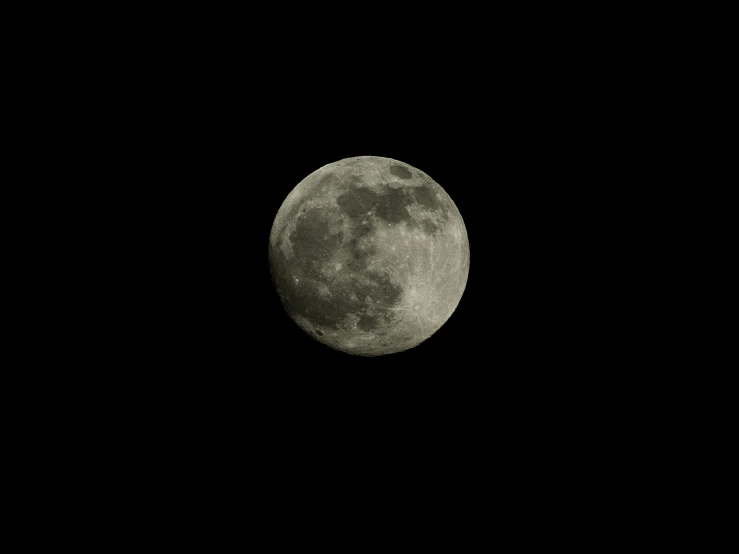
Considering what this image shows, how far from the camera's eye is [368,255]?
325 centimetres

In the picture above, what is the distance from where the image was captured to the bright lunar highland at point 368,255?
328cm

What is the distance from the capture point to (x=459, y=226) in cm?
370

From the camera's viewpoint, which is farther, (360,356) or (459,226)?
(360,356)

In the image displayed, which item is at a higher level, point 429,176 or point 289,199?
point 429,176

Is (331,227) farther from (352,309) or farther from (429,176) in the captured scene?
(429,176)

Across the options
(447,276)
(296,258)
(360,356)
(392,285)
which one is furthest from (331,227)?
(360,356)

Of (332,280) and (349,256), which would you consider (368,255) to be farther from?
(332,280)

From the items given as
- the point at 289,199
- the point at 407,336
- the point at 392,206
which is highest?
the point at 289,199

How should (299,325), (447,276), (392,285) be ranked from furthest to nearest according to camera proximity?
(299,325) < (447,276) < (392,285)

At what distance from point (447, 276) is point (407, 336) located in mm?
558

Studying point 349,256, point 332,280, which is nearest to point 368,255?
point 349,256

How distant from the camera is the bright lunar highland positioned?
328 cm

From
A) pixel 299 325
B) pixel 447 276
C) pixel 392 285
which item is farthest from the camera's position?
pixel 299 325

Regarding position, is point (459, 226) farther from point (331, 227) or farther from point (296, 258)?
point (296, 258)
